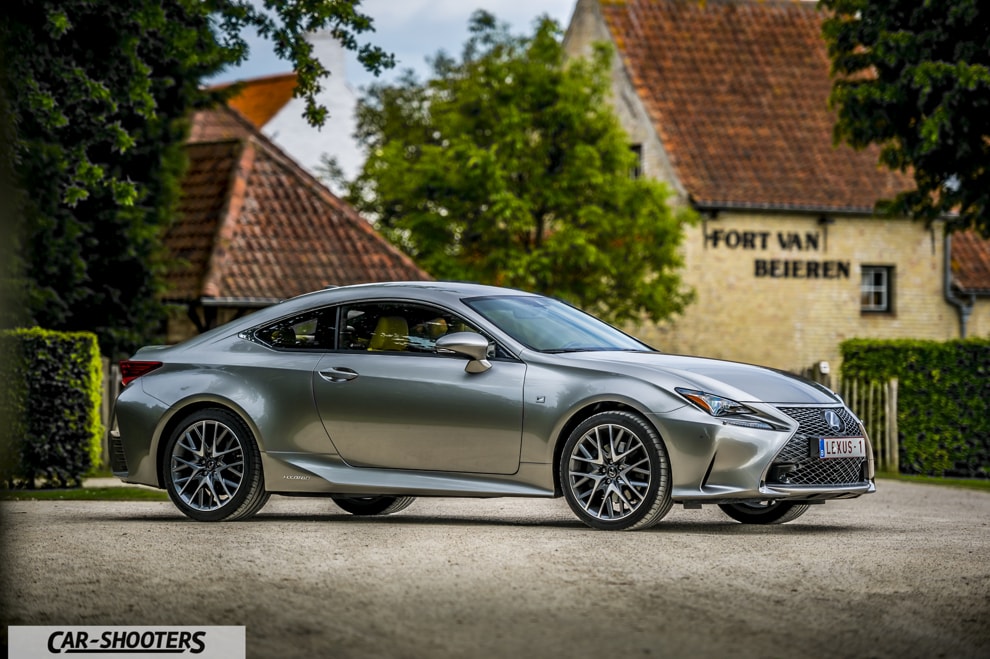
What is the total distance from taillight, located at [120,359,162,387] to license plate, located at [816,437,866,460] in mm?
4586

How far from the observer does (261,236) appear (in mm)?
29844

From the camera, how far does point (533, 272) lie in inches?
1436

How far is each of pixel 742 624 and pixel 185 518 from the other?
5.74 meters

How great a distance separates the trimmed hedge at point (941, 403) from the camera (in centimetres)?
2152

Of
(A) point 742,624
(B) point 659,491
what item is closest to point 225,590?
(A) point 742,624

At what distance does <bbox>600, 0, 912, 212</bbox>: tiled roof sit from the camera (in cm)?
4206

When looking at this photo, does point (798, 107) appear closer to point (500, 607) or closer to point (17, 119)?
point (17, 119)

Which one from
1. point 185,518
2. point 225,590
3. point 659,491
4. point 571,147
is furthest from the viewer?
point 571,147

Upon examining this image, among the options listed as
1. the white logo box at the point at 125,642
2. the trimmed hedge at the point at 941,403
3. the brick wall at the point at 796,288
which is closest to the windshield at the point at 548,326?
the white logo box at the point at 125,642

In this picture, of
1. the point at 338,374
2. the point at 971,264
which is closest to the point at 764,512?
the point at 338,374

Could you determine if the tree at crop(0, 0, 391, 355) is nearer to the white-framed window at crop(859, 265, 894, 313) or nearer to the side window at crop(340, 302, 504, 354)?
the side window at crop(340, 302, 504, 354)

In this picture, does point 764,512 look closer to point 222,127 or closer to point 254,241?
point 254,241

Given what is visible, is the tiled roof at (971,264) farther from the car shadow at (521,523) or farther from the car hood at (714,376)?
the car hood at (714,376)

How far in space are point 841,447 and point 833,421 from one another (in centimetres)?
18
